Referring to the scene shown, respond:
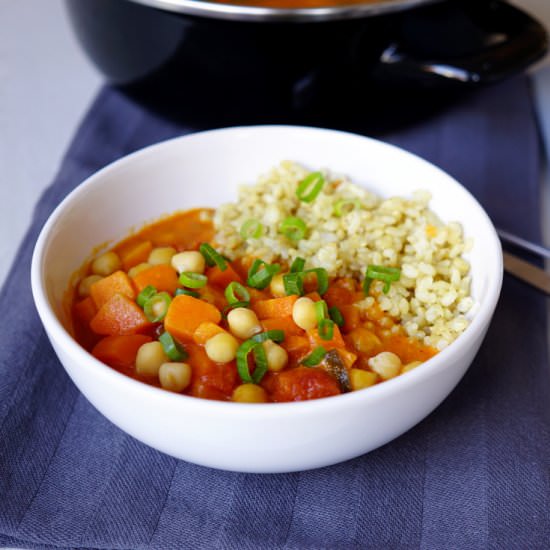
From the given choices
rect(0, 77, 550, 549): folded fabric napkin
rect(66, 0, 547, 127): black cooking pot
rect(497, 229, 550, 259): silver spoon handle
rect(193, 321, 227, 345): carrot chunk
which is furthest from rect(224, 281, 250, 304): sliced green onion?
rect(497, 229, 550, 259): silver spoon handle

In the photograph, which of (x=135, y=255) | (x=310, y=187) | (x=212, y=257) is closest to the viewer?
(x=212, y=257)

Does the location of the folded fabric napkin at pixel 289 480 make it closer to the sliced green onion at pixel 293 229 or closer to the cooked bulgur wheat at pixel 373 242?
the cooked bulgur wheat at pixel 373 242

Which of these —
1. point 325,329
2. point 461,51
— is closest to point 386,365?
point 325,329

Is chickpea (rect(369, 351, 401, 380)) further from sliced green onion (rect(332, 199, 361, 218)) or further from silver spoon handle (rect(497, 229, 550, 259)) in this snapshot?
silver spoon handle (rect(497, 229, 550, 259))

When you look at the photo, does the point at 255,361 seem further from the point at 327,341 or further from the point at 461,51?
the point at 461,51

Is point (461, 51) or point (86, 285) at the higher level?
point (461, 51)

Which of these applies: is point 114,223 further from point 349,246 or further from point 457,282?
point 457,282

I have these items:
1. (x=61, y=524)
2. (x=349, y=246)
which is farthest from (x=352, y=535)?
(x=349, y=246)

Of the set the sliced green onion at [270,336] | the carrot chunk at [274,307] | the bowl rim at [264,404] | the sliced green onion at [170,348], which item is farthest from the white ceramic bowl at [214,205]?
the carrot chunk at [274,307]
